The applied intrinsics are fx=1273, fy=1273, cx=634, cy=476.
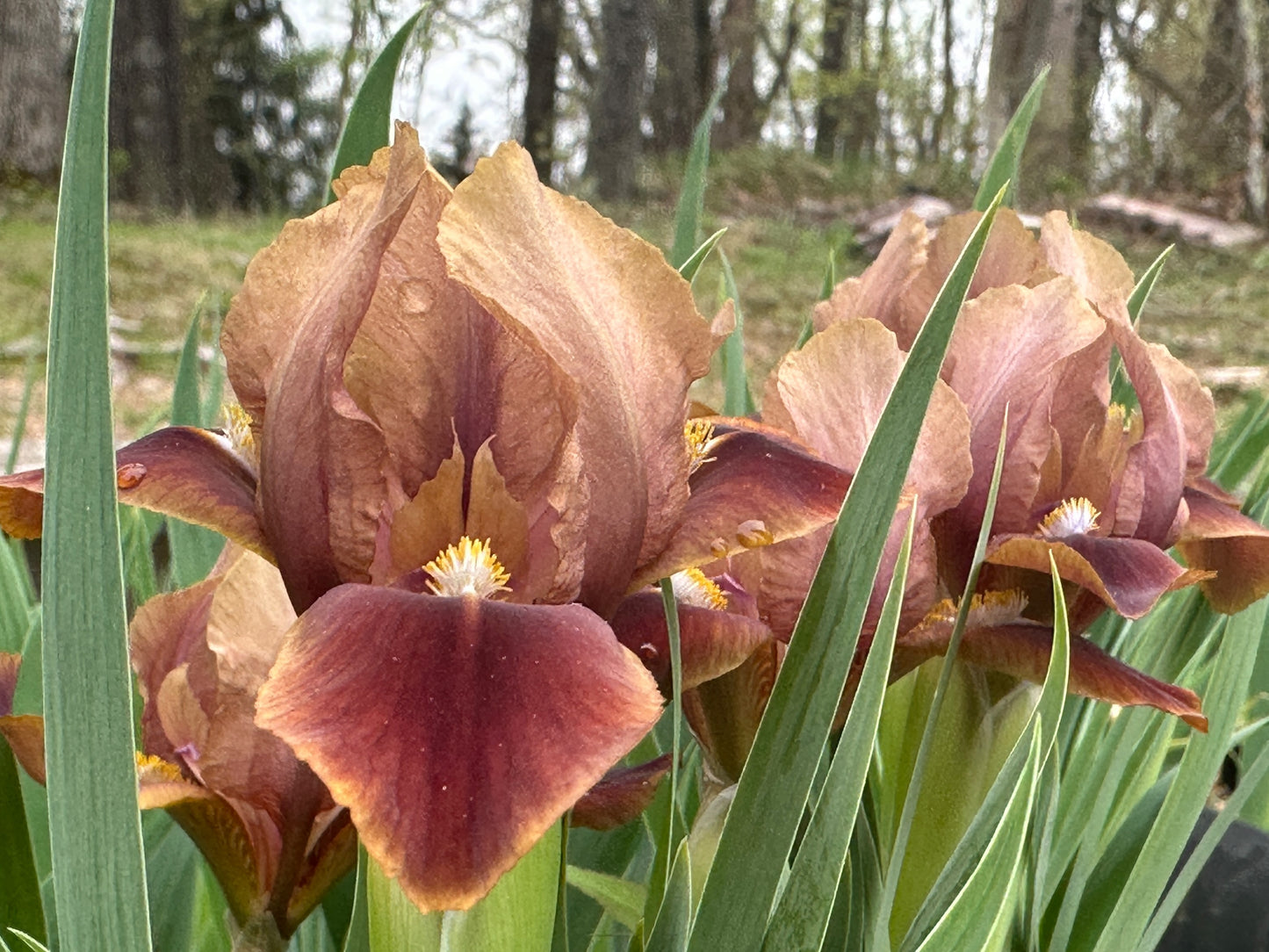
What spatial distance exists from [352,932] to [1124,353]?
0.39 meters

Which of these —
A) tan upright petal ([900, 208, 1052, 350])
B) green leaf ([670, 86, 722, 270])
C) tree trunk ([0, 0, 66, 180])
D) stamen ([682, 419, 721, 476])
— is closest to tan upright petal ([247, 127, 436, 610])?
stamen ([682, 419, 721, 476])

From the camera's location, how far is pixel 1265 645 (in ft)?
3.16

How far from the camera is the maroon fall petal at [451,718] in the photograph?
29 cm

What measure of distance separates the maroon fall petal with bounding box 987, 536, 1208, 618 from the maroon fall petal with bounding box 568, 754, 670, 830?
16 cm

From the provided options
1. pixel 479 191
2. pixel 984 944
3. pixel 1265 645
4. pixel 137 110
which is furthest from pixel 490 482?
pixel 137 110

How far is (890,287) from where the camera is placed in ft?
1.99

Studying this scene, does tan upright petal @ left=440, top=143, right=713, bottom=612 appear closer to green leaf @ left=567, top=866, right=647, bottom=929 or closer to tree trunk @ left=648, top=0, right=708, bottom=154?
green leaf @ left=567, top=866, right=647, bottom=929

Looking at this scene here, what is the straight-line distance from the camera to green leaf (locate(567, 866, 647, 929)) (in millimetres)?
515

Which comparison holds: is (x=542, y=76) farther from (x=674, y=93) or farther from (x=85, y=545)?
(x=85, y=545)

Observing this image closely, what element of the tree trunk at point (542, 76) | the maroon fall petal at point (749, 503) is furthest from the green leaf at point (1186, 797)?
the tree trunk at point (542, 76)

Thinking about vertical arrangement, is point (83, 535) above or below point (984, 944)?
above

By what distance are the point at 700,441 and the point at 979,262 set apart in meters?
0.24

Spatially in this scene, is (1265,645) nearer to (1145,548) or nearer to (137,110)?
(1145,548)

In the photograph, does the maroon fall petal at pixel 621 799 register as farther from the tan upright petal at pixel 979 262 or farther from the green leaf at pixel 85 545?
the tan upright petal at pixel 979 262
